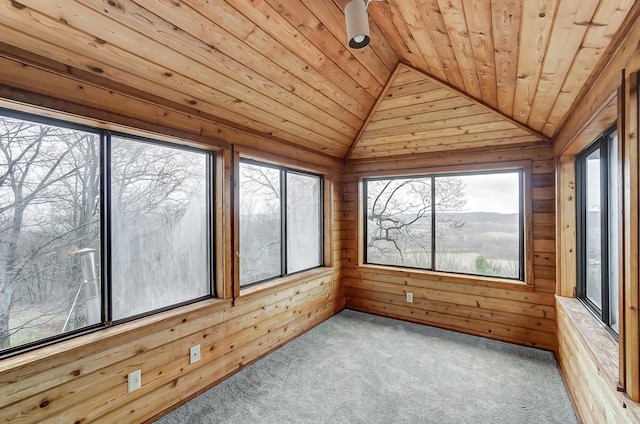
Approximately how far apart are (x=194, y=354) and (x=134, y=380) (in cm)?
43

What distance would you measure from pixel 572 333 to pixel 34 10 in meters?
3.73

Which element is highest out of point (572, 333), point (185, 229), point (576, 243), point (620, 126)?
point (620, 126)

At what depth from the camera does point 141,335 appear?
76.0 inches

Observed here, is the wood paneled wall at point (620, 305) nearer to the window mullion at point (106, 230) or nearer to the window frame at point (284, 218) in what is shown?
the window frame at point (284, 218)

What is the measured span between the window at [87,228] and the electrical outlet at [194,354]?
1.21 ft

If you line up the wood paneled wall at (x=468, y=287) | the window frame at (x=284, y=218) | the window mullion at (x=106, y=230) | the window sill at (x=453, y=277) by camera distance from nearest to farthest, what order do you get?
the window mullion at (x=106, y=230)
the window frame at (x=284, y=218)
the wood paneled wall at (x=468, y=287)
the window sill at (x=453, y=277)

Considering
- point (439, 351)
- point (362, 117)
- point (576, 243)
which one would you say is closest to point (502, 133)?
point (576, 243)

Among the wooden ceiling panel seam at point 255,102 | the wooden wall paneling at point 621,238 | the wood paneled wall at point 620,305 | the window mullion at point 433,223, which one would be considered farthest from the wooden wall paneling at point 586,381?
the wooden ceiling panel seam at point 255,102

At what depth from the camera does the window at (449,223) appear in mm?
3334

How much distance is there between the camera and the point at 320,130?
3246 millimetres

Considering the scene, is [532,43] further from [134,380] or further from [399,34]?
[134,380]

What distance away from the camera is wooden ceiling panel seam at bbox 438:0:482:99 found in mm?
1562

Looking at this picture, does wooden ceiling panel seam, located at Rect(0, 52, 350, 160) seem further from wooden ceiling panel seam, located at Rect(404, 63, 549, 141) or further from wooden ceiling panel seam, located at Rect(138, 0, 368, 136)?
wooden ceiling panel seam, located at Rect(404, 63, 549, 141)

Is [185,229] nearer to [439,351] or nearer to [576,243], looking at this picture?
[439,351]
